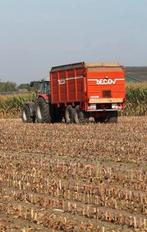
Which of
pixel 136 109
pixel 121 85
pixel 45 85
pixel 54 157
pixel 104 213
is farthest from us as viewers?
pixel 136 109

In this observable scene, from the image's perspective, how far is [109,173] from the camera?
34.6ft

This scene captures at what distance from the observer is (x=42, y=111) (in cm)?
2642

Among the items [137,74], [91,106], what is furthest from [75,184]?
[137,74]

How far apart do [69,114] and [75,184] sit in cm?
1496

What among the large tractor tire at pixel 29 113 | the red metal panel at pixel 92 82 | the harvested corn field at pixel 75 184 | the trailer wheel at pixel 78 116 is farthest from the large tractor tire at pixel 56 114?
the harvested corn field at pixel 75 184

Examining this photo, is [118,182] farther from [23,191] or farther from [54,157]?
[54,157]

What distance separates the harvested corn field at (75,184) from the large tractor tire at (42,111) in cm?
859

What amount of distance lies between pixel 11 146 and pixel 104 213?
30.2 feet

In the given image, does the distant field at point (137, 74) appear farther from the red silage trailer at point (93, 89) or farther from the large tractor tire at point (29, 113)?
the red silage trailer at point (93, 89)

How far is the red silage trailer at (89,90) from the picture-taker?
23.1m

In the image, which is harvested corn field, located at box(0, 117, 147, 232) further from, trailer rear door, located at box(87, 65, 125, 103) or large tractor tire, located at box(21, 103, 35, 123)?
large tractor tire, located at box(21, 103, 35, 123)

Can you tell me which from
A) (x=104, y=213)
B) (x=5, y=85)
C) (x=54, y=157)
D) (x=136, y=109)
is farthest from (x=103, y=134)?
(x=5, y=85)

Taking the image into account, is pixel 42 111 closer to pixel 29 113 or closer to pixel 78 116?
pixel 29 113

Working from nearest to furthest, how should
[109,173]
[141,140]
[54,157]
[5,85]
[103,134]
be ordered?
[109,173] → [54,157] → [141,140] → [103,134] → [5,85]
